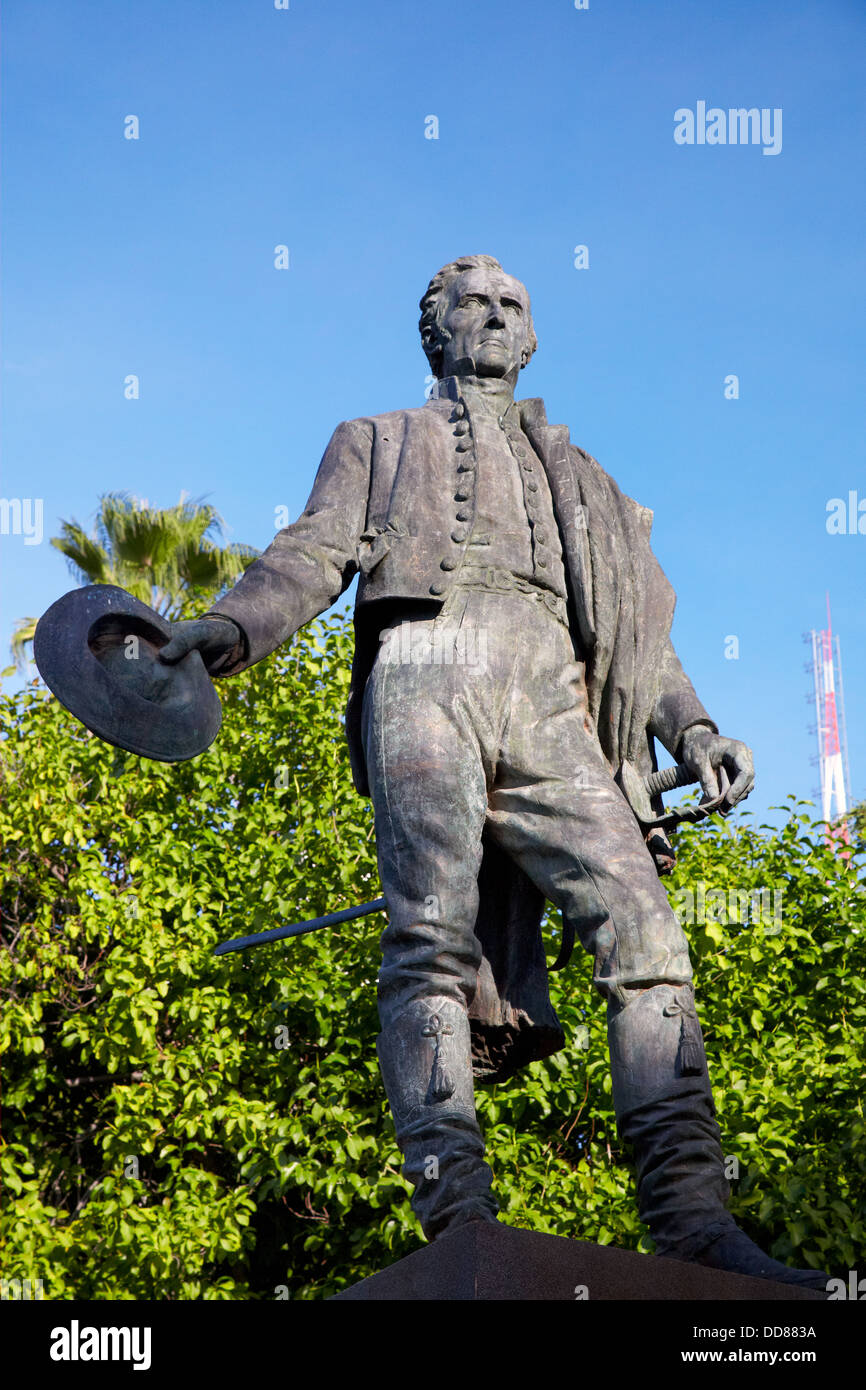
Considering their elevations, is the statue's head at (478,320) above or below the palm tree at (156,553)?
below

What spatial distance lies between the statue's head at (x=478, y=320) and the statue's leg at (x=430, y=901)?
1132 mm

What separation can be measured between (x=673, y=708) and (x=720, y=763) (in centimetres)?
29

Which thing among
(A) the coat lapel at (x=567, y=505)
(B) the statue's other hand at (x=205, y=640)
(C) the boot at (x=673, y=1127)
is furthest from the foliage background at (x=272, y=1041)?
(B) the statue's other hand at (x=205, y=640)

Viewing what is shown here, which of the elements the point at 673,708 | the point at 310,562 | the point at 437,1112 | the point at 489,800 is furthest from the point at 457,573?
the point at 437,1112

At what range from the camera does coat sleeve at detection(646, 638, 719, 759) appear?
557 cm

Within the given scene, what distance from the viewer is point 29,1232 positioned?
12406 millimetres

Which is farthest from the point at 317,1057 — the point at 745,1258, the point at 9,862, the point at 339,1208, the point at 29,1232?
the point at 745,1258

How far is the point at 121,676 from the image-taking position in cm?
452

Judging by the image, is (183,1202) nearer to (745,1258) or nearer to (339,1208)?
(339,1208)

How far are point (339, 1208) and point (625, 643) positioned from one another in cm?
764

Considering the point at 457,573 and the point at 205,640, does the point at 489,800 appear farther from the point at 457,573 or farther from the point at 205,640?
the point at 205,640

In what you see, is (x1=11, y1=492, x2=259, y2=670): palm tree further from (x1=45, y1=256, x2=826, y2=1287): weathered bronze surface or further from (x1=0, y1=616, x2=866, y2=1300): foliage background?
(x1=45, y1=256, x2=826, y2=1287): weathered bronze surface

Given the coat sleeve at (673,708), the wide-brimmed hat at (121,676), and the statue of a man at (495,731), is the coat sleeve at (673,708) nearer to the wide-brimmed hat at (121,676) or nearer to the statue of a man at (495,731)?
the statue of a man at (495,731)

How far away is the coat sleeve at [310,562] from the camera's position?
4965 millimetres
